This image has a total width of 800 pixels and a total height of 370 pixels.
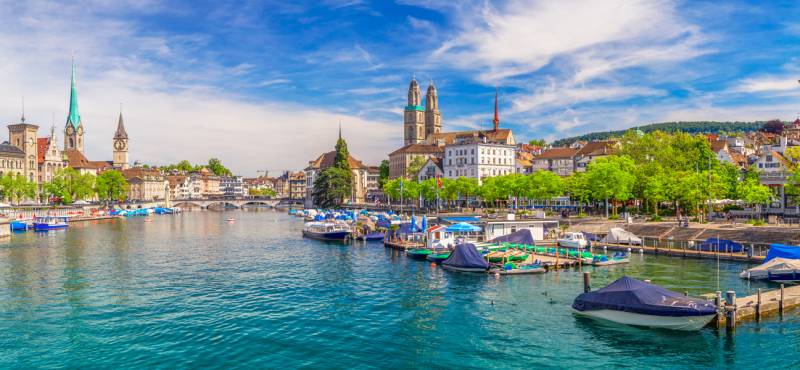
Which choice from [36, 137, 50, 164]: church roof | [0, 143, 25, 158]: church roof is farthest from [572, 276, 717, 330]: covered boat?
[36, 137, 50, 164]: church roof

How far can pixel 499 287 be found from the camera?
4153 cm

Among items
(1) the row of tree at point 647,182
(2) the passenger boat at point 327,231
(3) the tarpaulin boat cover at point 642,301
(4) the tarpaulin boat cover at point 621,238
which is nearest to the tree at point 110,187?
(1) the row of tree at point 647,182

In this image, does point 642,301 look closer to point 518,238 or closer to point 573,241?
point 518,238

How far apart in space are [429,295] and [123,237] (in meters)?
63.3

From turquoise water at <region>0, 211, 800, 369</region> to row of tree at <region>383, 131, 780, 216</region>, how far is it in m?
29.5

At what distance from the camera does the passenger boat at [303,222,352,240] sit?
79188 millimetres

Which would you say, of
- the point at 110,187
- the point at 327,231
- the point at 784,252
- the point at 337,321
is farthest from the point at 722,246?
the point at 110,187

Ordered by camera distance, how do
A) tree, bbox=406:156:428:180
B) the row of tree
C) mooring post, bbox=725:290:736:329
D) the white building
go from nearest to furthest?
mooring post, bbox=725:290:736:329 → the row of tree → the white building → tree, bbox=406:156:428:180

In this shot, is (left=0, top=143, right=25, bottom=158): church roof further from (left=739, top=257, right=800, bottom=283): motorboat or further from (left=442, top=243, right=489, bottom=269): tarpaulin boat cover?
(left=739, top=257, right=800, bottom=283): motorboat

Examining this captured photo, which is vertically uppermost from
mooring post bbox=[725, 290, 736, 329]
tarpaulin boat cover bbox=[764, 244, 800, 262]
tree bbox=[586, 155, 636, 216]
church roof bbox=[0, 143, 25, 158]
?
church roof bbox=[0, 143, 25, 158]

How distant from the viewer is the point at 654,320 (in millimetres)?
29469

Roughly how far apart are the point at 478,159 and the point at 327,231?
66.5m

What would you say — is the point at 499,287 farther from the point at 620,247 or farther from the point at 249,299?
the point at 620,247

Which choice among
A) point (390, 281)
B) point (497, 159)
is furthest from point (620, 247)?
point (497, 159)
